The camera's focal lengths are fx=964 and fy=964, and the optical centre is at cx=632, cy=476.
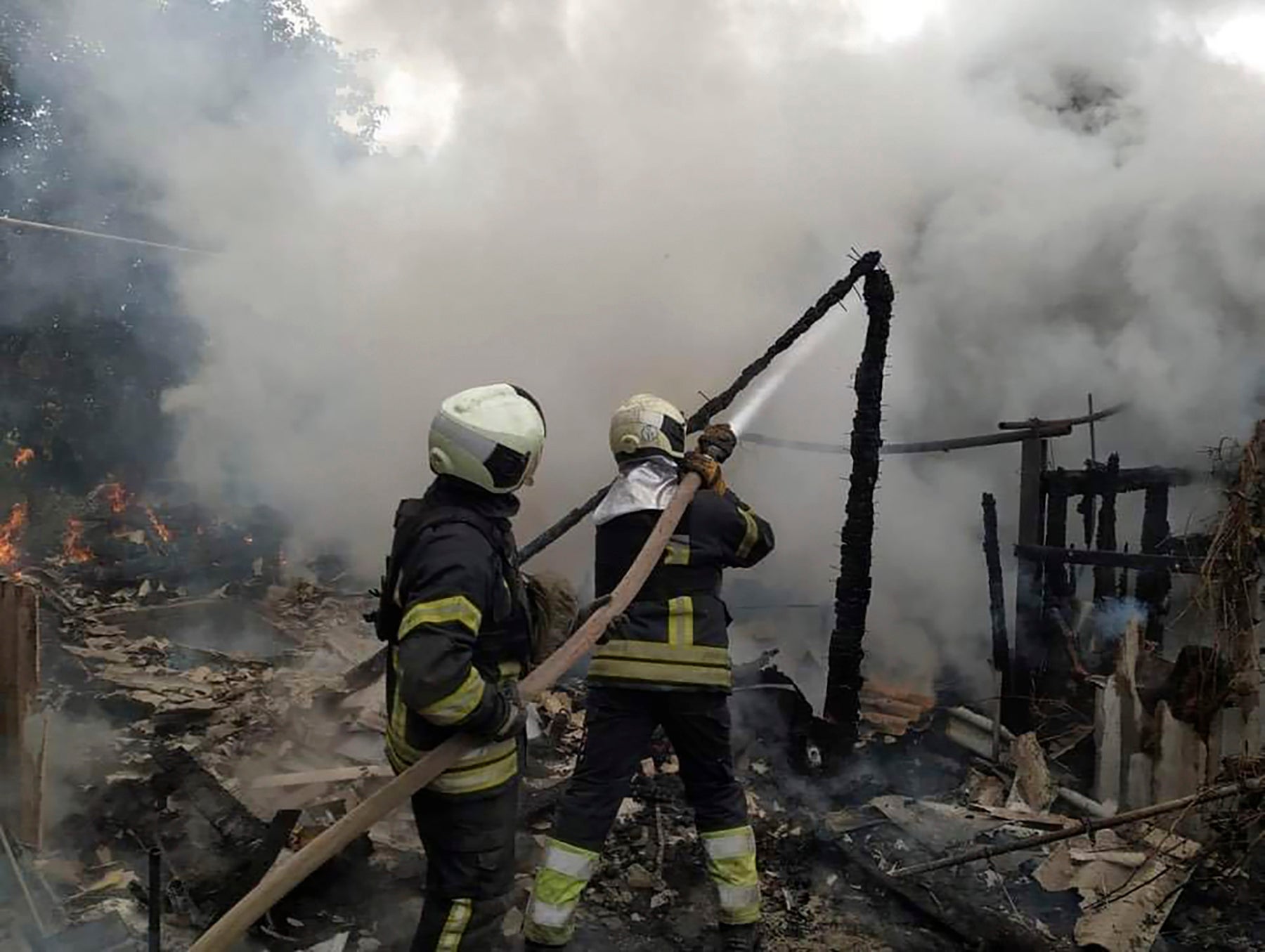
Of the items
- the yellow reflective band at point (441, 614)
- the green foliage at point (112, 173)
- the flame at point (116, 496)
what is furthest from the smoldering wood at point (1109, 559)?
the flame at point (116, 496)

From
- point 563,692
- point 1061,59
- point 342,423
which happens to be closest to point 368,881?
point 563,692

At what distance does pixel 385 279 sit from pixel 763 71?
180 inches

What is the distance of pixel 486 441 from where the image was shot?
9.24ft

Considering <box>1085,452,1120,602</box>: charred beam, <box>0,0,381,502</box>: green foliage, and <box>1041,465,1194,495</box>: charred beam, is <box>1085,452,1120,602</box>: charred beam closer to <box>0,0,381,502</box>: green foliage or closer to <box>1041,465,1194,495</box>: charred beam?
<box>1041,465,1194,495</box>: charred beam

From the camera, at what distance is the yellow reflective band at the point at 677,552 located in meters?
3.79

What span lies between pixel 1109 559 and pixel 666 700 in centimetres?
347

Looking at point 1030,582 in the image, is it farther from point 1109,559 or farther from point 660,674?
point 660,674

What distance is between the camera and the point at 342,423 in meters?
9.24

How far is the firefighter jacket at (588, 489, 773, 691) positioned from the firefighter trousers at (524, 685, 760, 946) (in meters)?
0.09

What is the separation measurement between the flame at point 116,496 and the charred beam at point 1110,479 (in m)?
11.0

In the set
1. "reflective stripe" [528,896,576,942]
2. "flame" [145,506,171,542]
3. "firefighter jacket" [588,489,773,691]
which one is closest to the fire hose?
"firefighter jacket" [588,489,773,691]

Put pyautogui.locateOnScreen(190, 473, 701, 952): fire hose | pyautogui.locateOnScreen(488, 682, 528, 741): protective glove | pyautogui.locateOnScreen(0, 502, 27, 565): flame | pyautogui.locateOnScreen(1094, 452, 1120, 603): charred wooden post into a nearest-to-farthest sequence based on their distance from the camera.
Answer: pyautogui.locateOnScreen(190, 473, 701, 952): fire hose, pyautogui.locateOnScreen(488, 682, 528, 741): protective glove, pyautogui.locateOnScreen(1094, 452, 1120, 603): charred wooden post, pyautogui.locateOnScreen(0, 502, 27, 565): flame

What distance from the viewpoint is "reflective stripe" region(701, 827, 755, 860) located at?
12.1 ft

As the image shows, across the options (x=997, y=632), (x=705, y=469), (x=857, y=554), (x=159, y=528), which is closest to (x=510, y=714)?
(x=705, y=469)
